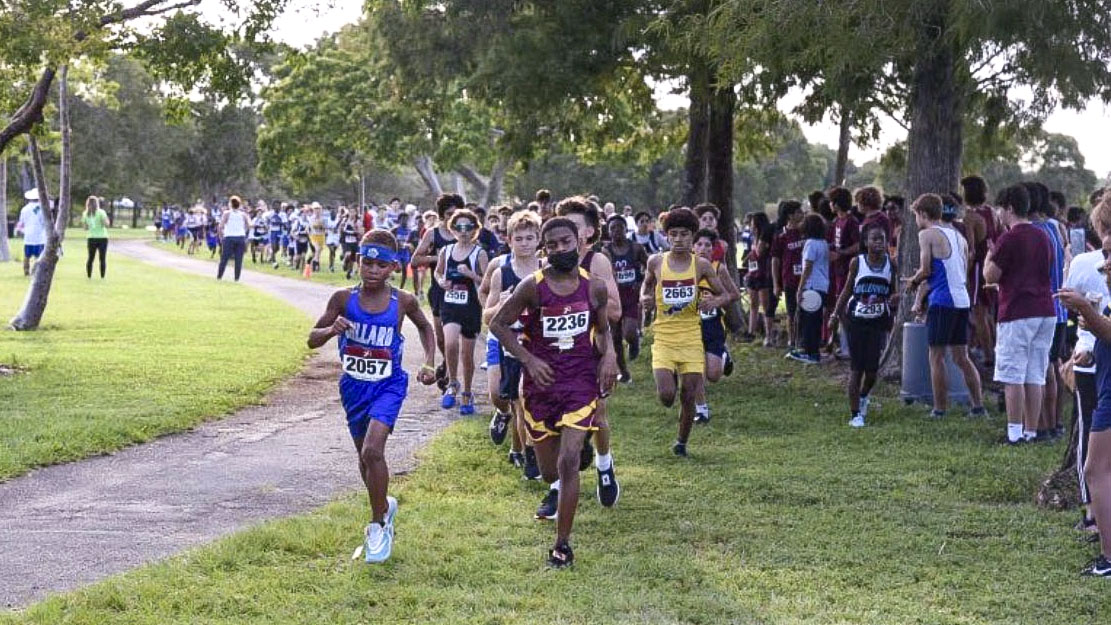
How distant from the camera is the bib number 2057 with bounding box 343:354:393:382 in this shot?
269 inches

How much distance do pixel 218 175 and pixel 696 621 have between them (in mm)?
79985

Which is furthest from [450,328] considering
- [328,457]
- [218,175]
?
[218,175]

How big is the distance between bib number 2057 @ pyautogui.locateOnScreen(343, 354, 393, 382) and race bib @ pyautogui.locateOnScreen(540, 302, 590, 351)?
33.3 inches

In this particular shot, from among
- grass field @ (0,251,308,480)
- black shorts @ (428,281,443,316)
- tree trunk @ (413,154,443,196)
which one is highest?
tree trunk @ (413,154,443,196)

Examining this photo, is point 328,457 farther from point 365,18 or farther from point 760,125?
point 760,125

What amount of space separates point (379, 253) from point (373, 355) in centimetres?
53

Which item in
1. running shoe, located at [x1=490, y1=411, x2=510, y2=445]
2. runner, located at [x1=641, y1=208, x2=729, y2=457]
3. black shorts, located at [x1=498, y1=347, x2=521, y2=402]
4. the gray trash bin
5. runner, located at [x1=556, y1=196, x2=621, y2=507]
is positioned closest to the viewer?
runner, located at [x1=556, y1=196, x2=621, y2=507]

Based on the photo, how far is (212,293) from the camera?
25812 mm

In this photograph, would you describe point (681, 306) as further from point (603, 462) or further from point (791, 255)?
point (791, 255)

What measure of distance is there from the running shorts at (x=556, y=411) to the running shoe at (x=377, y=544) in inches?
38.1

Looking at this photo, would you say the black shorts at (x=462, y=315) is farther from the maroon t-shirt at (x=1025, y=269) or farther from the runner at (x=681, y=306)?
the maroon t-shirt at (x=1025, y=269)

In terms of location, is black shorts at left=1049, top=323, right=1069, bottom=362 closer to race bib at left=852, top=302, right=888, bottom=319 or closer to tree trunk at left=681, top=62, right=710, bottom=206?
race bib at left=852, top=302, right=888, bottom=319

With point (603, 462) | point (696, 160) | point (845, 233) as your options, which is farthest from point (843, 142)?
point (603, 462)

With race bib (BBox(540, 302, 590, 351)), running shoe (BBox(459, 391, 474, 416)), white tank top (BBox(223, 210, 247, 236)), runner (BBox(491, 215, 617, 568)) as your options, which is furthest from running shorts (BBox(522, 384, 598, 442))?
white tank top (BBox(223, 210, 247, 236))
